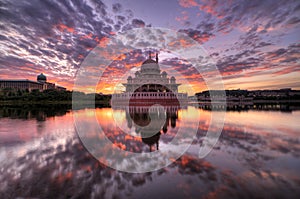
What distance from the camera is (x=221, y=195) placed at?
14.5 feet

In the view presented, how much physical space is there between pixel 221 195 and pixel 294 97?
159 m

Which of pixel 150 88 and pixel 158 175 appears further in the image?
pixel 150 88

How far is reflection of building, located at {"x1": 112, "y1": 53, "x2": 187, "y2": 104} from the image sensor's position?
48.5 meters

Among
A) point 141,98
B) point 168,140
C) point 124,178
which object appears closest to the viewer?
point 124,178

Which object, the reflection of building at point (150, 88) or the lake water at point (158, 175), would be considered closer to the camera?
the lake water at point (158, 175)

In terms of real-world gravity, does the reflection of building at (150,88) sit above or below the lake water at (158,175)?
above

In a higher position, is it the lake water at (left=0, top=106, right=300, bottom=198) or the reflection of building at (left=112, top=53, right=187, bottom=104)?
the reflection of building at (left=112, top=53, right=187, bottom=104)

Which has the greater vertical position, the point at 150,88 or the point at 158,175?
the point at 150,88

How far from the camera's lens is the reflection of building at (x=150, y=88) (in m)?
48.5

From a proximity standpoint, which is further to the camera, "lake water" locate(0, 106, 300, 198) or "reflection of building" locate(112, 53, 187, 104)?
"reflection of building" locate(112, 53, 187, 104)

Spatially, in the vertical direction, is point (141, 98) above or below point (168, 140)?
Answer: above

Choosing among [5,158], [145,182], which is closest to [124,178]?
[145,182]

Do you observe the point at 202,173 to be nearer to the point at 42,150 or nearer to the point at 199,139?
the point at 199,139

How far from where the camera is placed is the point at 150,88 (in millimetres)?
53344
